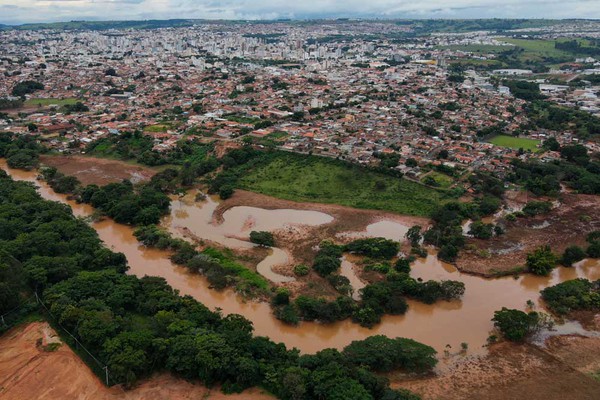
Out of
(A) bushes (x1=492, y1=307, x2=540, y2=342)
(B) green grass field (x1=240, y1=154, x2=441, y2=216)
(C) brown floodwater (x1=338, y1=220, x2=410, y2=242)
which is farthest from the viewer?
(B) green grass field (x1=240, y1=154, x2=441, y2=216)

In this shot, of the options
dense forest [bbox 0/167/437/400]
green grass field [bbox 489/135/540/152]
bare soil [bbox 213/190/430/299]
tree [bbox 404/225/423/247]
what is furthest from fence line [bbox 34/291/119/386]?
green grass field [bbox 489/135/540/152]

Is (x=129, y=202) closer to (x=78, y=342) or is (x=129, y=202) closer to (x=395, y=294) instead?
(x=78, y=342)

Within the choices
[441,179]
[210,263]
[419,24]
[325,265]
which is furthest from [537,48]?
[210,263]

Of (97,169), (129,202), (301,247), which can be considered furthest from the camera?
(97,169)

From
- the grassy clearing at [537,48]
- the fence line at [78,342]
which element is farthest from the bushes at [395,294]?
the grassy clearing at [537,48]

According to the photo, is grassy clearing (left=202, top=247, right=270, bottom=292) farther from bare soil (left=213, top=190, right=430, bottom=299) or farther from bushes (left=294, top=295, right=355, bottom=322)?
bushes (left=294, top=295, right=355, bottom=322)

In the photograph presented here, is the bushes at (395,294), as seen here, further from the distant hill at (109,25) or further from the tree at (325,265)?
the distant hill at (109,25)
